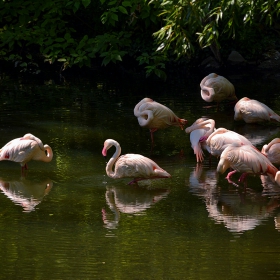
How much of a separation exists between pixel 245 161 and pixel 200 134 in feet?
4.80

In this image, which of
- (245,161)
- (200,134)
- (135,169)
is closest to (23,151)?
(135,169)

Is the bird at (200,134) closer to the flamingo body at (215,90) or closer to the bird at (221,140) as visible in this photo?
the bird at (221,140)

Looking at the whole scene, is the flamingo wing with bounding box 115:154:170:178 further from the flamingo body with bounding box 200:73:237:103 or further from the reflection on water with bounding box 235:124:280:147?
the flamingo body with bounding box 200:73:237:103

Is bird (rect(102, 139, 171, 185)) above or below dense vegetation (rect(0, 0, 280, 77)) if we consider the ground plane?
below

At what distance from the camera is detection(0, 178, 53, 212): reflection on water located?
6371 millimetres

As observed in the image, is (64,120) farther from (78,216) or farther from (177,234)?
(177,234)

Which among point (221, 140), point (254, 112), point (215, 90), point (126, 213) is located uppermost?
point (215, 90)

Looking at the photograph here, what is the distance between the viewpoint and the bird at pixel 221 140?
7.15m

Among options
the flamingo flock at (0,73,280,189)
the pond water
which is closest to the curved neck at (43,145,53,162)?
the flamingo flock at (0,73,280,189)

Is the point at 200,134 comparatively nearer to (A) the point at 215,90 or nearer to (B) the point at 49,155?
(B) the point at 49,155

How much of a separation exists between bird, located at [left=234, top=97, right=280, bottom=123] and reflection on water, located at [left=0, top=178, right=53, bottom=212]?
3.66 m

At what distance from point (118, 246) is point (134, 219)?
690 mm

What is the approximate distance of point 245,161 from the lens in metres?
6.56

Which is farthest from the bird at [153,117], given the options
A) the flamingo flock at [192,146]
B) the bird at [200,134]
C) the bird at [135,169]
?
the bird at [135,169]
